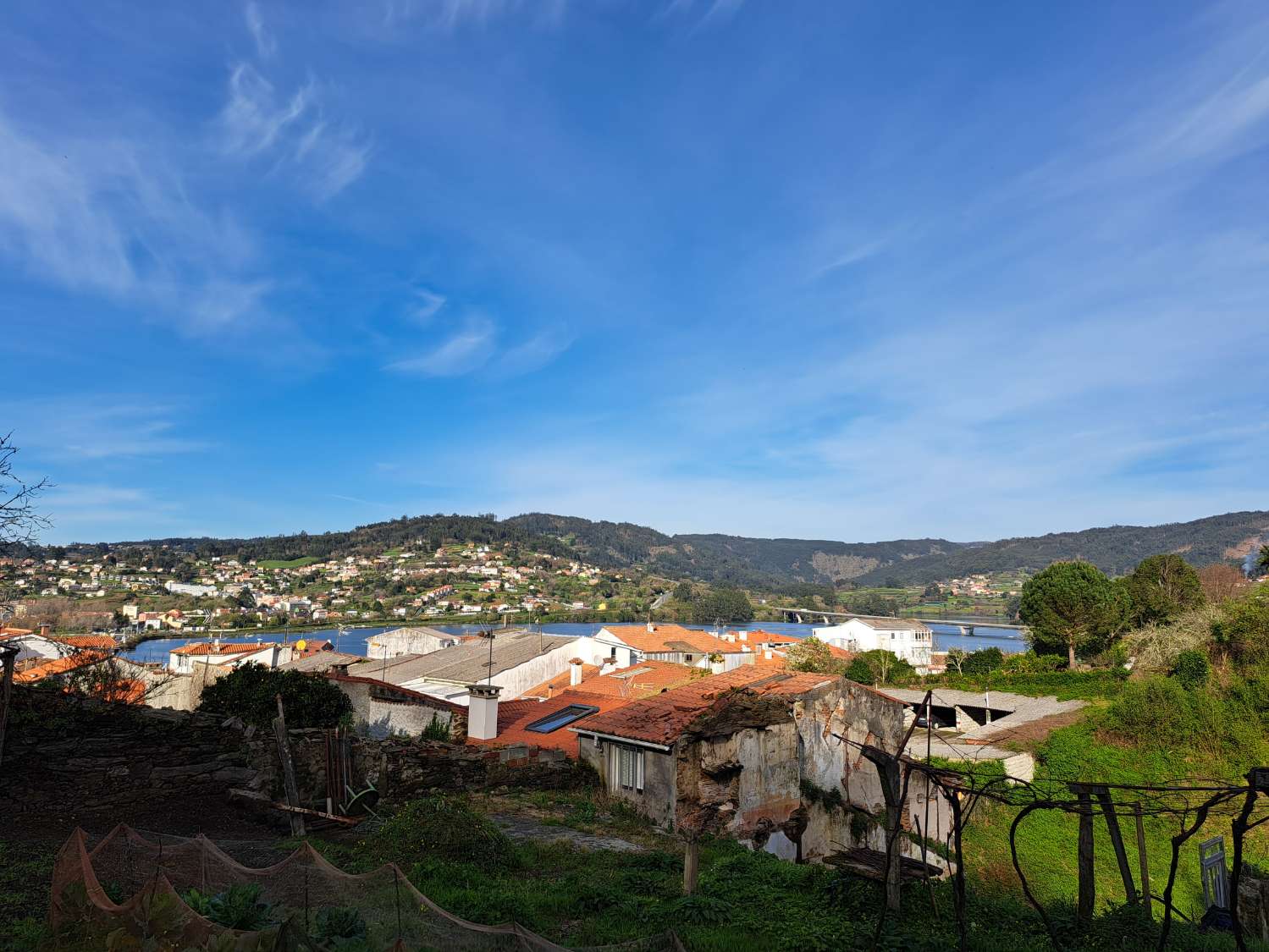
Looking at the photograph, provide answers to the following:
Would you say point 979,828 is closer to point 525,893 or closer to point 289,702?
point 525,893

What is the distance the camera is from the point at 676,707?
16.8 meters

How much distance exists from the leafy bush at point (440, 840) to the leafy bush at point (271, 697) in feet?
19.9


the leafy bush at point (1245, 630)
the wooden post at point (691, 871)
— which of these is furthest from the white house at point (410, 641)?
the wooden post at point (691, 871)

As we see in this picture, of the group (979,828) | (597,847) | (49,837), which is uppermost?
(49,837)

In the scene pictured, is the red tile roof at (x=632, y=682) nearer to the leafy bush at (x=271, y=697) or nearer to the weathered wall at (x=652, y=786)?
the weathered wall at (x=652, y=786)

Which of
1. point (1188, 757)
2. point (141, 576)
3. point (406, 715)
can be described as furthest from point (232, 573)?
point (1188, 757)

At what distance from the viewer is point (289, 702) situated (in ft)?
54.0

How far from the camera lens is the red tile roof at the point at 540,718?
19719mm

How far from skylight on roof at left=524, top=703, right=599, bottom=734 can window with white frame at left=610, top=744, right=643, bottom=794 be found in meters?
5.05

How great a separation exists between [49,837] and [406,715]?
1067cm

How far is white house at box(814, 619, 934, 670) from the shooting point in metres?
79.8

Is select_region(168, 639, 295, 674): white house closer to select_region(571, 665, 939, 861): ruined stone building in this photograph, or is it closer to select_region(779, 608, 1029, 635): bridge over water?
select_region(571, 665, 939, 861): ruined stone building

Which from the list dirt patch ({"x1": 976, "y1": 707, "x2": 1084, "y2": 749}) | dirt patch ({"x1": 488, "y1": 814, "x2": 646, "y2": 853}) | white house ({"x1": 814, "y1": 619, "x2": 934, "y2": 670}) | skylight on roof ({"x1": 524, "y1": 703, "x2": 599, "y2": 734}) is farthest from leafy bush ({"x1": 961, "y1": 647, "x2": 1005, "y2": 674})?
dirt patch ({"x1": 488, "y1": 814, "x2": 646, "y2": 853})

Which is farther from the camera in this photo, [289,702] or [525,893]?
[289,702]
